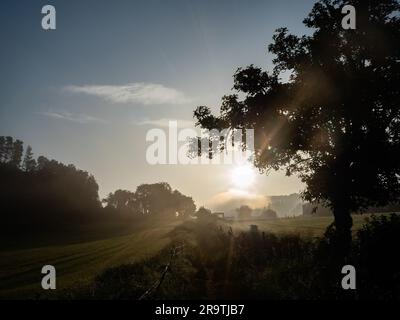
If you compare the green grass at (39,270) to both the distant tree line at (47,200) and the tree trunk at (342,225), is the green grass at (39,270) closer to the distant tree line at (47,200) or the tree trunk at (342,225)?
the tree trunk at (342,225)

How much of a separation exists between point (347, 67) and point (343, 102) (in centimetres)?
271

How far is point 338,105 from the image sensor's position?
83.6 feet

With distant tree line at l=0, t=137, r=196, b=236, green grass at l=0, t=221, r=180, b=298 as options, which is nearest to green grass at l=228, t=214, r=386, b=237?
green grass at l=0, t=221, r=180, b=298

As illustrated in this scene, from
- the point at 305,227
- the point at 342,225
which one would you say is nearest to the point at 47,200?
the point at 305,227

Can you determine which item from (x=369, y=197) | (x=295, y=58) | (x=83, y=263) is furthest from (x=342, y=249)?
(x=83, y=263)

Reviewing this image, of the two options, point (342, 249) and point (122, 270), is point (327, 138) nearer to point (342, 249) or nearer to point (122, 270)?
point (342, 249)

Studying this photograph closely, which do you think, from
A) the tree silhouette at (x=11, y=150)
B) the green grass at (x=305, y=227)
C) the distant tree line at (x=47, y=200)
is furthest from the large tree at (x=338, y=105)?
the tree silhouette at (x=11, y=150)

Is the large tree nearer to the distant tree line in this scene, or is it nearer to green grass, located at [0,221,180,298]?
green grass, located at [0,221,180,298]

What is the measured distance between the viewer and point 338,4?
2628 cm

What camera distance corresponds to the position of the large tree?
25.2 meters

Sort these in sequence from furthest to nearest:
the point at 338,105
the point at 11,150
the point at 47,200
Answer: the point at 11,150, the point at 47,200, the point at 338,105

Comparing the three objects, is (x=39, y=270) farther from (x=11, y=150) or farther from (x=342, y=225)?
(x=11, y=150)

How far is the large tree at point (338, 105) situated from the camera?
2525 cm
